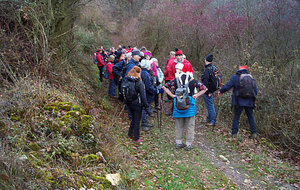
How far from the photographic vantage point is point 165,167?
552 centimetres

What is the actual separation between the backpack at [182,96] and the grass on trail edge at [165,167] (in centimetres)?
130

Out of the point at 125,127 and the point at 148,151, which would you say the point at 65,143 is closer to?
the point at 148,151

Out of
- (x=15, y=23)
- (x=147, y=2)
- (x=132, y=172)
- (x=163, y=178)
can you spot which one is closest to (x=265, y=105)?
(x=163, y=178)

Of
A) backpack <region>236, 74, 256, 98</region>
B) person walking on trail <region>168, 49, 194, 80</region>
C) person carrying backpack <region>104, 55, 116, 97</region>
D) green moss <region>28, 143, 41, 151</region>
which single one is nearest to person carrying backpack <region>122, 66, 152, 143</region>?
person walking on trail <region>168, 49, 194, 80</region>

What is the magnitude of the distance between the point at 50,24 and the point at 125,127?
422cm

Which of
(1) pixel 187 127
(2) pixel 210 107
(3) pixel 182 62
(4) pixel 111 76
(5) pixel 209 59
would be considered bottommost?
(1) pixel 187 127

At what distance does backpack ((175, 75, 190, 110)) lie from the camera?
234 inches

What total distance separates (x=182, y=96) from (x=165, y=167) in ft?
5.81

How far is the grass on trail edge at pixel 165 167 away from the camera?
473cm

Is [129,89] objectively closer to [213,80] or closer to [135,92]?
[135,92]

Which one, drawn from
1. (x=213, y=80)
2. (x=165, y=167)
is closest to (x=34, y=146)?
(x=165, y=167)

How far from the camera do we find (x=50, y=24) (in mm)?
7871

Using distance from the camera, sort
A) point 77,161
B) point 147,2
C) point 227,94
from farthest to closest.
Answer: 1. point 147,2
2. point 227,94
3. point 77,161

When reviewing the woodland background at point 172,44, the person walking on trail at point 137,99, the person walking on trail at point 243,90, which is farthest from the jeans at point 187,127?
the woodland background at point 172,44
